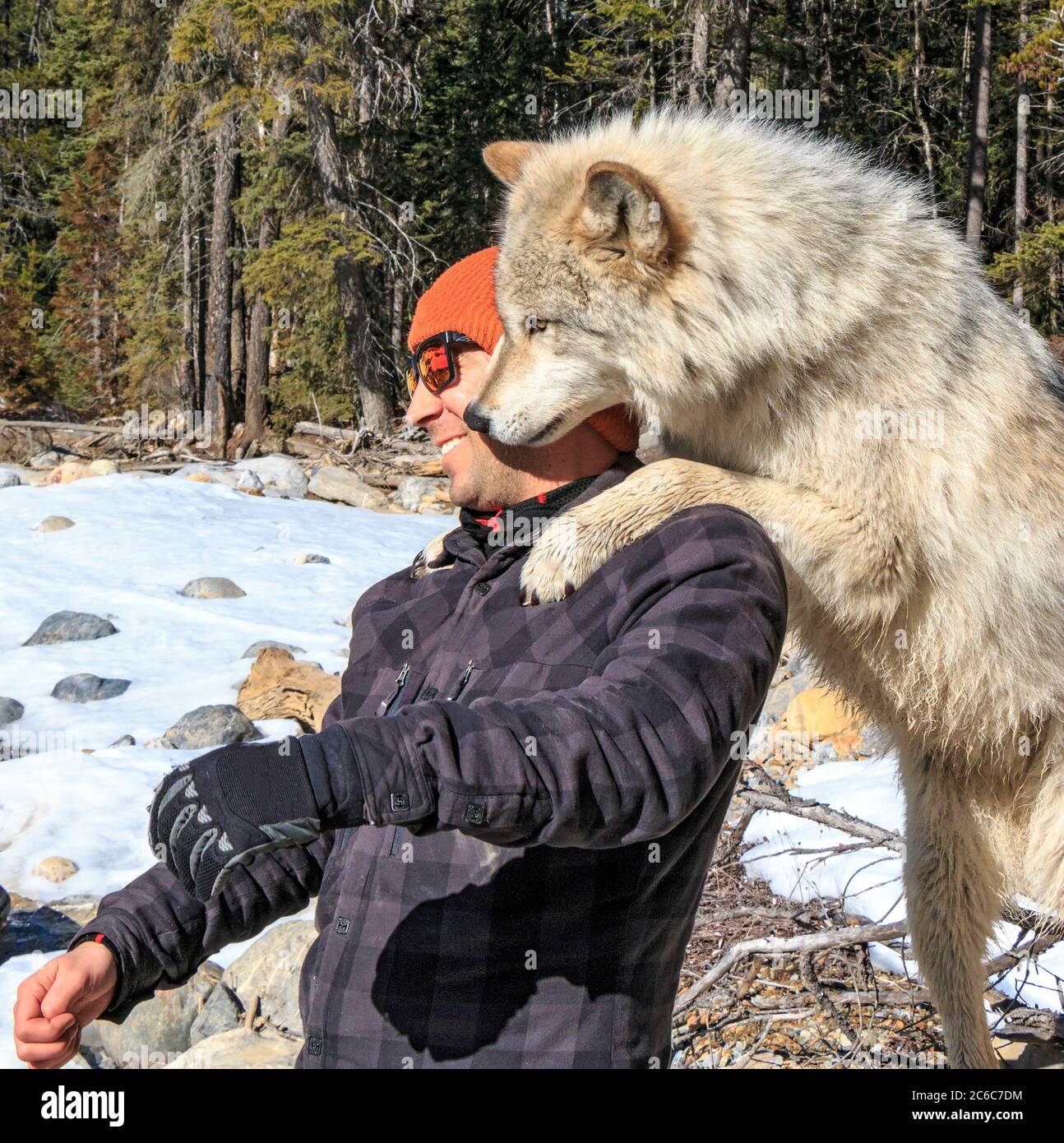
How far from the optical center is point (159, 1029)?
4641 millimetres

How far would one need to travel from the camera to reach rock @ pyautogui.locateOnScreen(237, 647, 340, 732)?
7.25m

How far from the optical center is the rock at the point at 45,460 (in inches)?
729

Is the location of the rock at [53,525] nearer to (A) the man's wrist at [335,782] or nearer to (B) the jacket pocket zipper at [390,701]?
(B) the jacket pocket zipper at [390,701]

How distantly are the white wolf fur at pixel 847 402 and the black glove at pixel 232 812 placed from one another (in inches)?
58.0

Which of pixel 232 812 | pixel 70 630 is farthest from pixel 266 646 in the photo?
pixel 232 812

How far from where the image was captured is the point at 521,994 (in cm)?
180

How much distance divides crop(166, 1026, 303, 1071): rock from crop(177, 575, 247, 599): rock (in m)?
5.65

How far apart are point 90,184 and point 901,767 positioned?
112ft

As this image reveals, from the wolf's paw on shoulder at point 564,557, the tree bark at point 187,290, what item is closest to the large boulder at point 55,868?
the wolf's paw on shoulder at point 564,557

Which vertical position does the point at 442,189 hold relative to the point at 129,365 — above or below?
above

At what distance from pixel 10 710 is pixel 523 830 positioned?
22.5 ft

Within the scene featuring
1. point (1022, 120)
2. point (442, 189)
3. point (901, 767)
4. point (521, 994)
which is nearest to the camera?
point (521, 994)
